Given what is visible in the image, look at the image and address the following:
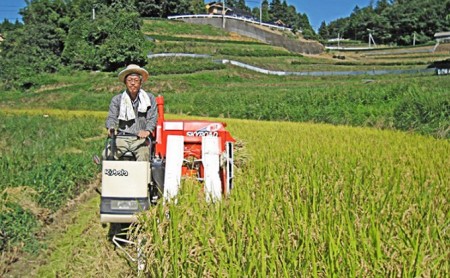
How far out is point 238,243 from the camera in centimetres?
287

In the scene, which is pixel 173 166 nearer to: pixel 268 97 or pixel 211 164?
pixel 211 164

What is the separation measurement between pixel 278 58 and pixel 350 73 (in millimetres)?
10339

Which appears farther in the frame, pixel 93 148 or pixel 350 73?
pixel 350 73

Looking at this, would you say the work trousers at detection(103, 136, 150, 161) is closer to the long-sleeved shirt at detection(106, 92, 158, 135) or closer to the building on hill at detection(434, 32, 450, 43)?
the long-sleeved shirt at detection(106, 92, 158, 135)

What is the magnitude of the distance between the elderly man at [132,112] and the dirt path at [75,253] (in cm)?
95

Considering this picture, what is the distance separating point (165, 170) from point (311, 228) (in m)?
1.66

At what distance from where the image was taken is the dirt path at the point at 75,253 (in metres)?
3.95

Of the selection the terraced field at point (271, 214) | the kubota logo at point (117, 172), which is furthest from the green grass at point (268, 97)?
the kubota logo at point (117, 172)

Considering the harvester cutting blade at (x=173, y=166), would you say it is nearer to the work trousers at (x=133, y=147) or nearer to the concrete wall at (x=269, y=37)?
the work trousers at (x=133, y=147)

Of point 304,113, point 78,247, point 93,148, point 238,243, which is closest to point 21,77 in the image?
point 304,113

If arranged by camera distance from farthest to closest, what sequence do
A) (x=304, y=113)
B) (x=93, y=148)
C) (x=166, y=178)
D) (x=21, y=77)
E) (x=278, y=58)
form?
(x=278, y=58), (x=21, y=77), (x=304, y=113), (x=93, y=148), (x=166, y=178)

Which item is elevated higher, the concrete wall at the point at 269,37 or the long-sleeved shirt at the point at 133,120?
the concrete wall at the point at 269,37

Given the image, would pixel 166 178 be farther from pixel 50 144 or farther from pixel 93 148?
pixel 50 144

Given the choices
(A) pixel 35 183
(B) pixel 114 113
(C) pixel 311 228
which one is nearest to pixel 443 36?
(A) pixel 35 183
